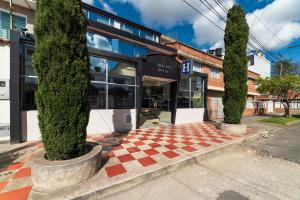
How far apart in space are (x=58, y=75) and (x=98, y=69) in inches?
177

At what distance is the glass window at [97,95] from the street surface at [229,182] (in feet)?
16.1

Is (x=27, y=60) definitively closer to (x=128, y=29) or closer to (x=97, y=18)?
(x=97, y=18)

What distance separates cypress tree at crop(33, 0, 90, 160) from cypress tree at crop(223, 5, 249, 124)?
803cm

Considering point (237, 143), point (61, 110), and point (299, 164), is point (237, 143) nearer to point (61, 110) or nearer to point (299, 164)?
point (299, 164)

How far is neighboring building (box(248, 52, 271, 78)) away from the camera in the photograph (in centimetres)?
2588

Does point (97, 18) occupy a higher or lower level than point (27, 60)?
higher

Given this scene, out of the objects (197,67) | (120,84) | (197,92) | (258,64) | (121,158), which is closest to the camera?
(121,158)

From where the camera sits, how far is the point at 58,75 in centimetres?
291

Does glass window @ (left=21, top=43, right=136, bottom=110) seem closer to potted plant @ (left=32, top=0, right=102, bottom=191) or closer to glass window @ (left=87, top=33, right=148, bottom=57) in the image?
glass window @ (left=87, top=33, right=148, bottom=57)

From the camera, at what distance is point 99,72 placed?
725cm

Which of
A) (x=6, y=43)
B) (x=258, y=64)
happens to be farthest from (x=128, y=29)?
(x=258, y=64)

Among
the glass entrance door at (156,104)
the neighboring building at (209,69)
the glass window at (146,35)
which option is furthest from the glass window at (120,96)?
the glass window at (146,35)

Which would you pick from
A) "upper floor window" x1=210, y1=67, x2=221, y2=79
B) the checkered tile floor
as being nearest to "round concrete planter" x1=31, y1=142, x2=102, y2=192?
the checkered tile floor

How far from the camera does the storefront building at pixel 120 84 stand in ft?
18.6
